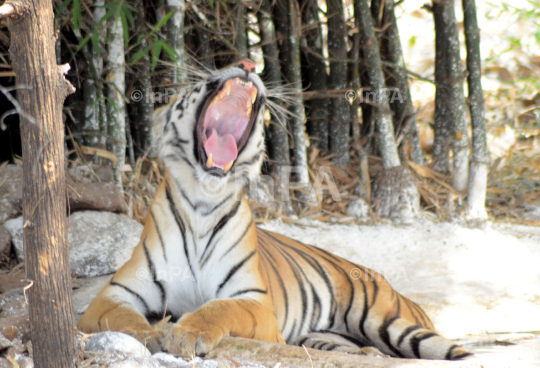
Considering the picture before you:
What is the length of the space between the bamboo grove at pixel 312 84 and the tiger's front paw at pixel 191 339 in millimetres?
1890

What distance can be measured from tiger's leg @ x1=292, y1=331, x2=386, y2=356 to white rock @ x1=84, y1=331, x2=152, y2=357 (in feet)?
2.88

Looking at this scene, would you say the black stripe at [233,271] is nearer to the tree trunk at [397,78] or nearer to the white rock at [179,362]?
the white rock at [179,362]

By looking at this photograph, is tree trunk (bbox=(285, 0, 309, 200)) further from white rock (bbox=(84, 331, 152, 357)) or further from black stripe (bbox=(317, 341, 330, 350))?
white rock (bbox=(84, 331, 152, 357))

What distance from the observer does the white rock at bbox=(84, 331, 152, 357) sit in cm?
136

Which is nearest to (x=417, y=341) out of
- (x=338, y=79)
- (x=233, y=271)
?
(x=233, y=271)

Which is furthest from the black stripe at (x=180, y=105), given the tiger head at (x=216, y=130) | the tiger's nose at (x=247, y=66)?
the tiger's nose at (x=247, y=66)

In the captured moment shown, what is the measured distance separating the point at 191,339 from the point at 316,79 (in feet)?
10.6

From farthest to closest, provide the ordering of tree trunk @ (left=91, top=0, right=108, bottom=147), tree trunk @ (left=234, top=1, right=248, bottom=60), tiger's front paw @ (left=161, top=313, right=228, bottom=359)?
tree trunk @ (left=234, top=1, right=248, bottom=60), tree trunk @ (left=91, top=0, right=108, bottom=147), tiger's front paw @ (left=161, top=313, right=228, bottom=359)

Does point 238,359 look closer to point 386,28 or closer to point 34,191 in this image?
point 34,191

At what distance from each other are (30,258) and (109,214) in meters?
2.01

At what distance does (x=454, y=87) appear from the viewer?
4125mm

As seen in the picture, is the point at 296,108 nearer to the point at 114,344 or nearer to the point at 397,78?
the point at 397,78

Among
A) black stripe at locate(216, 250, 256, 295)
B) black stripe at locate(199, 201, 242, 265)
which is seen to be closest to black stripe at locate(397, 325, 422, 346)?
black stripe at locate(216, 250, 256, 295)

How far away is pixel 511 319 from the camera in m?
2.52
